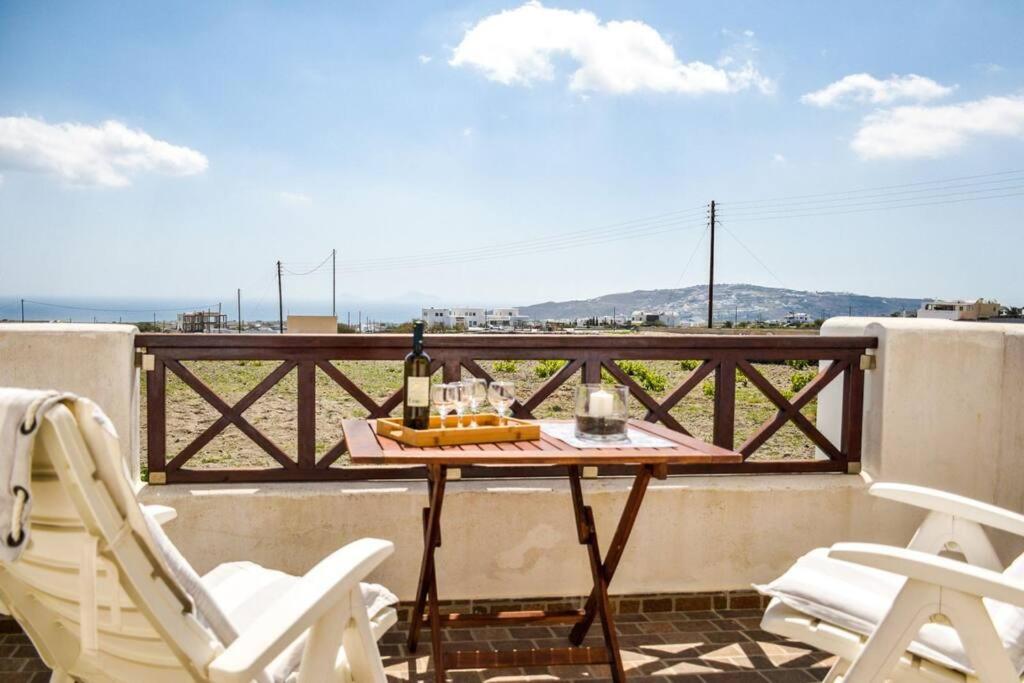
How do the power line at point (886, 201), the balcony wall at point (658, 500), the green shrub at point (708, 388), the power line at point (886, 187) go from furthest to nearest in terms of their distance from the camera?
the power line at point (886, 201), the power line at point (886, 187), the green shrub at point (708, 388), the balcony wall at point (658, 500)

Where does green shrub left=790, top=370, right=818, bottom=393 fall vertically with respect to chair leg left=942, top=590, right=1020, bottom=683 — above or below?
below

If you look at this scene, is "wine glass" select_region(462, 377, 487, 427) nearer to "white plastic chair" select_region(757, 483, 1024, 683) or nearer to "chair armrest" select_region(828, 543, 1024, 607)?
"white plastic chair" select_region(757, 483, 1024, 683)

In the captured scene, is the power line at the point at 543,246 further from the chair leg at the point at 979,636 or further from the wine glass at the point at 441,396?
the chair leg at the point at 979,636

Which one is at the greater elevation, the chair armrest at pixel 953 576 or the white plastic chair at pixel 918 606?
the chair armrest at pixel 953 576

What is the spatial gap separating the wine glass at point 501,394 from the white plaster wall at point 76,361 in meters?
1.53

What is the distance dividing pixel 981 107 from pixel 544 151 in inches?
961

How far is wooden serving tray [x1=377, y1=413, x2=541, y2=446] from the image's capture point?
8.75 feet

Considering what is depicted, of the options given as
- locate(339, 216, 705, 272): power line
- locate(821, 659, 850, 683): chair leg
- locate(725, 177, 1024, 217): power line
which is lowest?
locate(821, 659, 850, 683): chair leg

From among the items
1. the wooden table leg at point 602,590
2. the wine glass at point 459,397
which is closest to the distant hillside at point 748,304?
the wooden table leg at point 602,590

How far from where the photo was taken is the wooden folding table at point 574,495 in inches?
98.1

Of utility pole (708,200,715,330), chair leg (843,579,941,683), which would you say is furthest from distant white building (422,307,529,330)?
chair leg (843,579,941,683)

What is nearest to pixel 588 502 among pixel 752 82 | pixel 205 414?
pixel 205 414

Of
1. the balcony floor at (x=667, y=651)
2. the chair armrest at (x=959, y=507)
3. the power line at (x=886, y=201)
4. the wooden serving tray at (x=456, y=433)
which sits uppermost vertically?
the power line at (x=886, y=201)

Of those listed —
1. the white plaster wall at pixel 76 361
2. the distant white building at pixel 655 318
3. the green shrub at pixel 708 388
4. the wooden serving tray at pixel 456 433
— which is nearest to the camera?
the wooden serving tray at pixel 456 433
